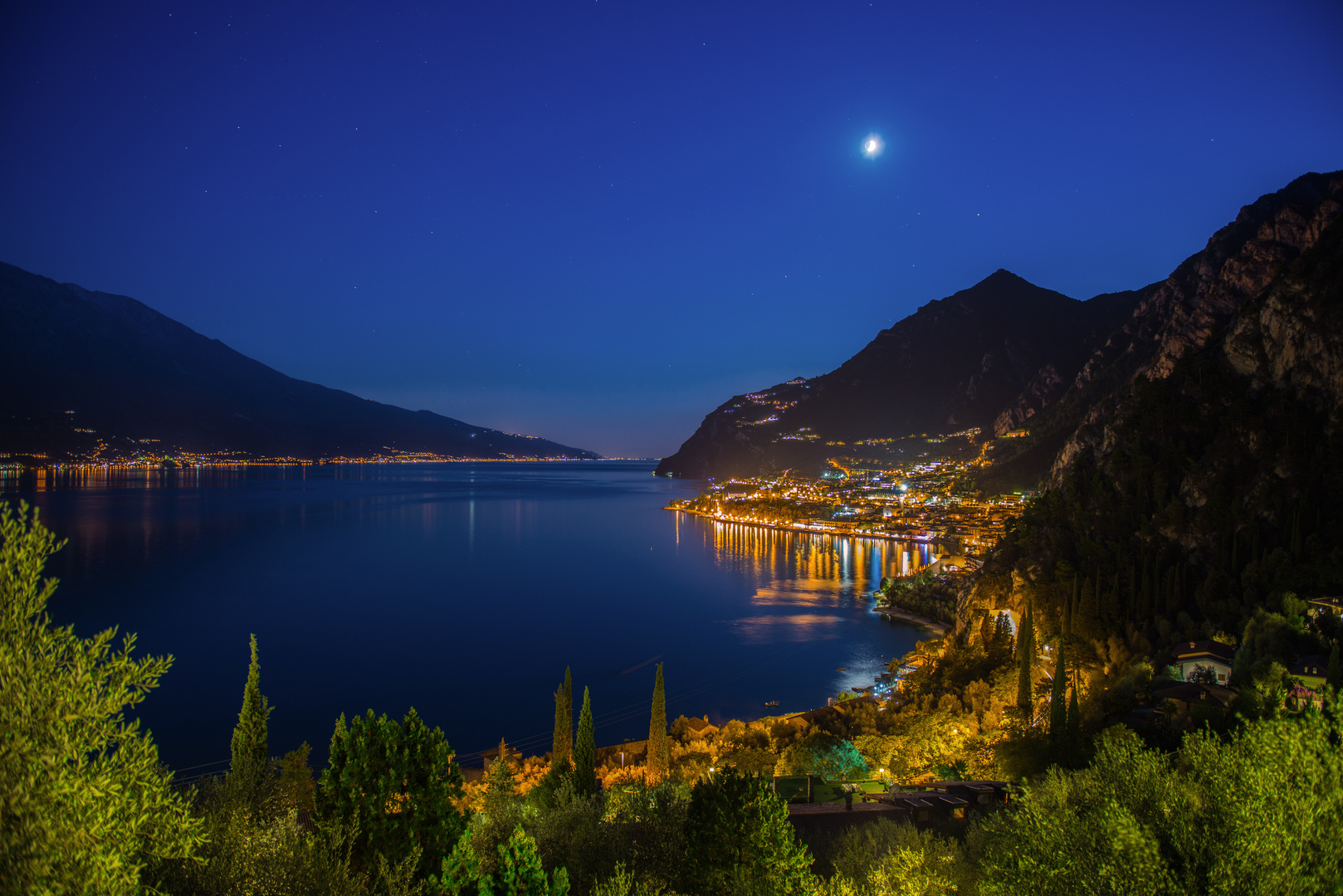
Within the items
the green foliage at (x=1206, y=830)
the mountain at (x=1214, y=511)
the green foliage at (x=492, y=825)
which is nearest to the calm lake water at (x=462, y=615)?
the mountain at (x=1214, y=511)

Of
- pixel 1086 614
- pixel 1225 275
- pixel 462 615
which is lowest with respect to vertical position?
pixel 462 615

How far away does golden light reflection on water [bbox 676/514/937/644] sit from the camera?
41.5m

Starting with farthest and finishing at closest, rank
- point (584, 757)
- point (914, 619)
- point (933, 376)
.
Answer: point (933, 376), point (914, 619), point (584, 757)

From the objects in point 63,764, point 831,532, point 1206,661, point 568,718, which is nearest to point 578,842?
point 63,764

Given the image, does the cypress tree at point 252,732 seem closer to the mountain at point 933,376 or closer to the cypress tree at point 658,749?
the cypress tree at point 658,749

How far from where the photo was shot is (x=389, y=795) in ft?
31.6

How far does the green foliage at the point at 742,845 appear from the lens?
891cm

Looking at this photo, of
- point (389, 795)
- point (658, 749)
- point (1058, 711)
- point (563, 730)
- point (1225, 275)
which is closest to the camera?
point (389, 795)

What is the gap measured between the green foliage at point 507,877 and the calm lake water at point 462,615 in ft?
56.9

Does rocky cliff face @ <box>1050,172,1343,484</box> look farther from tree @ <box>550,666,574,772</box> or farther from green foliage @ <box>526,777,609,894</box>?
green foliage @ <box>526,777,609,894</box>

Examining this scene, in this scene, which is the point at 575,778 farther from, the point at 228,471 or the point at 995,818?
the point at 228,471

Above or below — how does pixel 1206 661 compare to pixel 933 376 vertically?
below

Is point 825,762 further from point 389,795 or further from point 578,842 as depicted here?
point 389,795

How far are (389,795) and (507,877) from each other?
9.09ft
